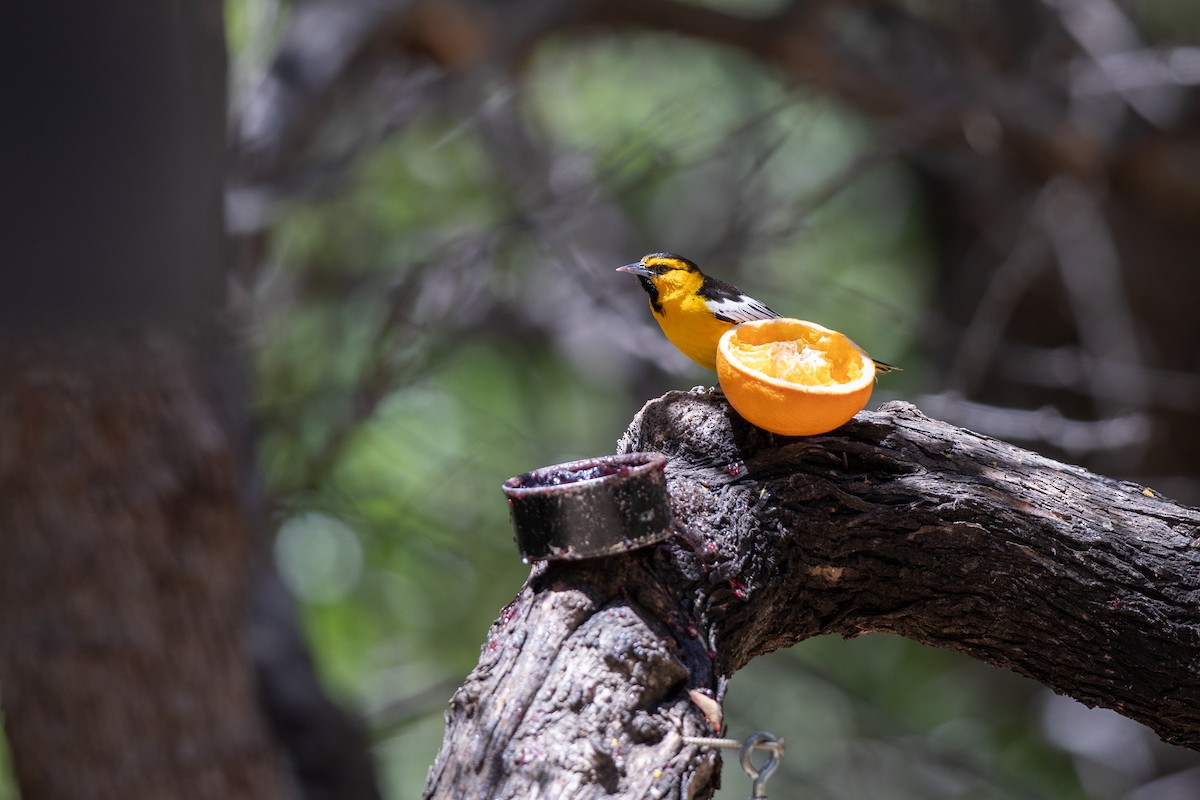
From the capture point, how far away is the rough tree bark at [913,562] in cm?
200

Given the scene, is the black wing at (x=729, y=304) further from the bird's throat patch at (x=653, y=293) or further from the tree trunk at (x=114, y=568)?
the tree trunk at (x=114, y=568)

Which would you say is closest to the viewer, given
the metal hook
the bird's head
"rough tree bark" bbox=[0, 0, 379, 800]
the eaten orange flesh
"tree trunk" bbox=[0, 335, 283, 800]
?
the metal hook

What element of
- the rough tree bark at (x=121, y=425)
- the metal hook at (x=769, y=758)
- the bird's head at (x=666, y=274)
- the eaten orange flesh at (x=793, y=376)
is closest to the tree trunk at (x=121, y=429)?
the rough tree bark at (x=121, y=425)

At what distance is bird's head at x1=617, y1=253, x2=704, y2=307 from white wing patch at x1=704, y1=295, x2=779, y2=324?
0.33ft

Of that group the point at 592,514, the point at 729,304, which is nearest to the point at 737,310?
the point at 729,304

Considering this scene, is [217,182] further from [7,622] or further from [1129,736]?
[1129,736]

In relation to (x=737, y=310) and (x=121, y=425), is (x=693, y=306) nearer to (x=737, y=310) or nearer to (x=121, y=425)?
(x=737, y=310)

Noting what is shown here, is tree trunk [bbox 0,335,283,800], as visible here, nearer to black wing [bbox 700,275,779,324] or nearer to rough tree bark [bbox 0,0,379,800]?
rough tree bark [bbox 0,0,379,800]

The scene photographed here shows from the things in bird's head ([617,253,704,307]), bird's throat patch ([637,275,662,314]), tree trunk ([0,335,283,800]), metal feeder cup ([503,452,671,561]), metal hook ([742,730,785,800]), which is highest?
metal feeder cup ([503,452,671,561])

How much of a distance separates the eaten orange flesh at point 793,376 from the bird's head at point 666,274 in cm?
52

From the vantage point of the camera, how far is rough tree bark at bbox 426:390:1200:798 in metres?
2.00

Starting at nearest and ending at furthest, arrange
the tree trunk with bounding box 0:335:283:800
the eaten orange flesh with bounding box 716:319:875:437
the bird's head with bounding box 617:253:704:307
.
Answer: the eaten orange flesh with bounding box 716:319:875:437 < the bird's head with bounding box 617:253:704:307 < the tree trunk with bounding box 0:335:283:800

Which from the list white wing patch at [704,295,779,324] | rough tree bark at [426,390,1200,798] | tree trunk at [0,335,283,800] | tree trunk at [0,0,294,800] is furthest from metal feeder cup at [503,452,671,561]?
tree trunk at [0,335,283,800]

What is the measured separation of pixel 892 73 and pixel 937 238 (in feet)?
7.61
